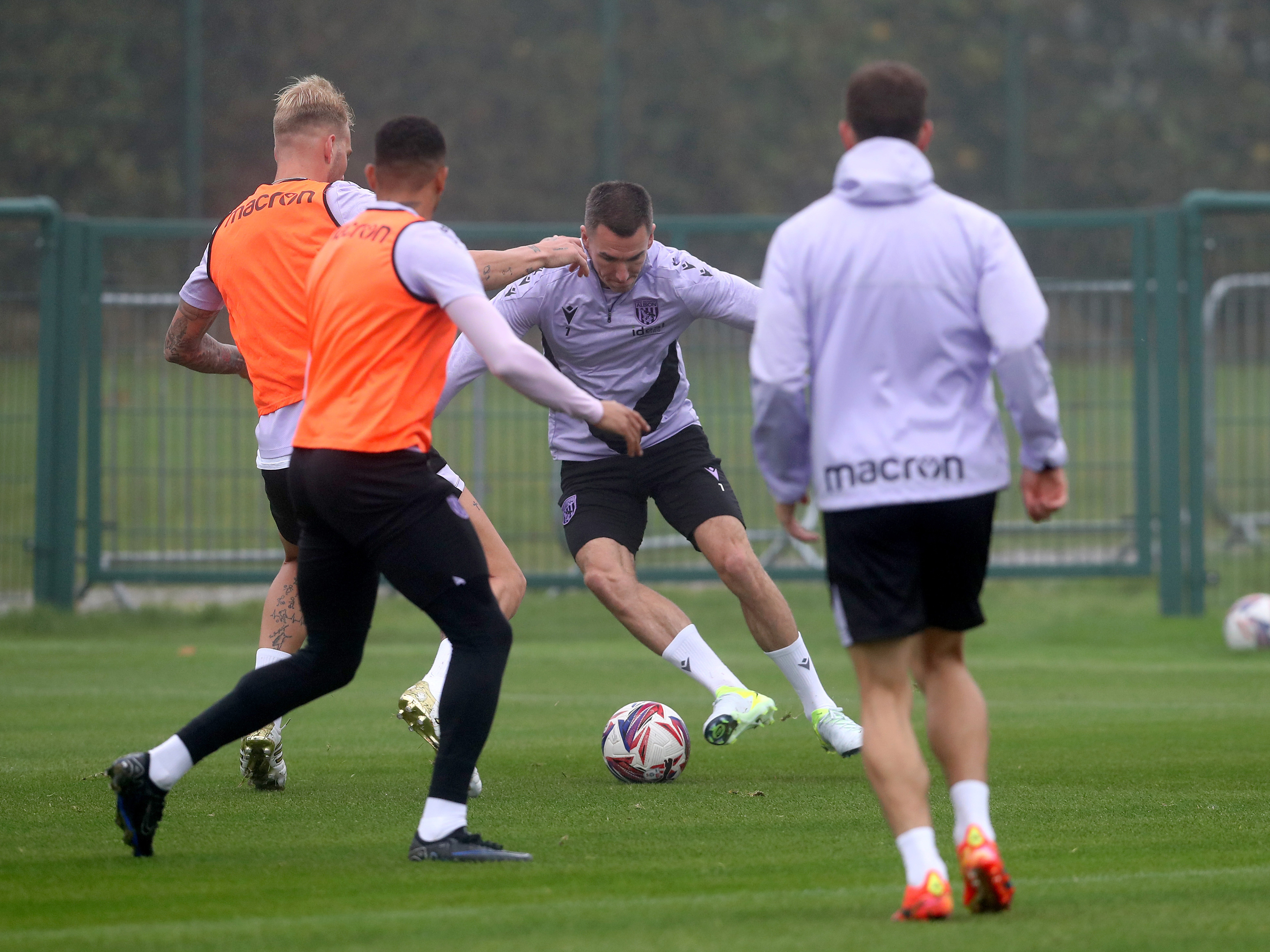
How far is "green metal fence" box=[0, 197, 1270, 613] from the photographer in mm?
11719

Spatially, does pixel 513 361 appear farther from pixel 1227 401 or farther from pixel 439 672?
pixel 1227 401

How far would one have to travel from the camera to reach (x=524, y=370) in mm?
4547

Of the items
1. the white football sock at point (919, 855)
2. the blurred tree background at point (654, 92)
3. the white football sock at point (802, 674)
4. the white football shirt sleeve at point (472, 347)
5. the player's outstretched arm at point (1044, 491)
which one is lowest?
the white football sock at point (802, 674)

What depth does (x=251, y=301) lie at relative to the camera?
583cm

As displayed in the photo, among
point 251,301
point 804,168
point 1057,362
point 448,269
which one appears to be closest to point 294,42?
point 804,168

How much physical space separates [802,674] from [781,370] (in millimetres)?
2679

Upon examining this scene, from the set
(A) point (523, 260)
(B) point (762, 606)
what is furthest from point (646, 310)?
(B) point (762, 606)

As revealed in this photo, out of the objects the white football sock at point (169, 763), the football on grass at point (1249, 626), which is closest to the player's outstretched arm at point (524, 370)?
the white football sock at point (169, 763)

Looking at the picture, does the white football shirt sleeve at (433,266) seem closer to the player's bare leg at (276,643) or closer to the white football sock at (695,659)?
the player's bare leg at (276,643)

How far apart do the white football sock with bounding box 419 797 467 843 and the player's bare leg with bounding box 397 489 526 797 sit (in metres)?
1.06

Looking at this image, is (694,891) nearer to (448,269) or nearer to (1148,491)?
(448,269)

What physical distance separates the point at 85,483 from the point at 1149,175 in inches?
700

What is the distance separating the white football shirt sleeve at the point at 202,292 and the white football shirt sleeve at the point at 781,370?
8.36 ft

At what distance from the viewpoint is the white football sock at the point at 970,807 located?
3984 mm
